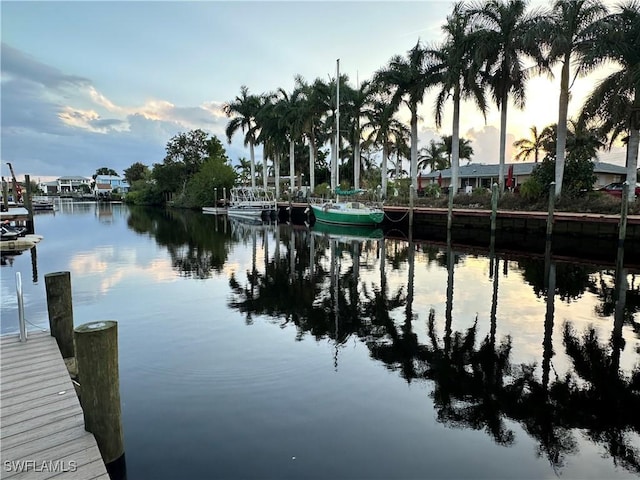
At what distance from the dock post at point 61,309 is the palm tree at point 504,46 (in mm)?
28080

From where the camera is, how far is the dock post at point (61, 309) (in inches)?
270

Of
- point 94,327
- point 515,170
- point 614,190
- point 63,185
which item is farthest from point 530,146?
point 63,185

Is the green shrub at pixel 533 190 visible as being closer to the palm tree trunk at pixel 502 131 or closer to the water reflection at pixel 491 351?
the palm tree trunk at pixel 502 131

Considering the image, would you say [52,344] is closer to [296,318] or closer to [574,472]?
[296,318]

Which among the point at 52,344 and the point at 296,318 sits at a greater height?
the point at 52,344

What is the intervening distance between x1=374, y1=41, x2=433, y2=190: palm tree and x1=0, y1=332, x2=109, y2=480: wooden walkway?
101 ft

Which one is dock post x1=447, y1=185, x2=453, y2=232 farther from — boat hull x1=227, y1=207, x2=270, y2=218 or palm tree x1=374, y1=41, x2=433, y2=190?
boat hull x1=227, y1=207, x2=270, y2=218

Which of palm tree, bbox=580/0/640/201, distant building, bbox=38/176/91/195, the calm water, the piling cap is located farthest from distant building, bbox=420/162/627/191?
distant building, bbox=38/176/91/195

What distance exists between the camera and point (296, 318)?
10719 mm

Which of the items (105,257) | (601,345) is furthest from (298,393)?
(105,257)

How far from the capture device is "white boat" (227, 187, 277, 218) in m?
46.3

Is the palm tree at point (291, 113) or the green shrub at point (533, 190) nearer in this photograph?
the green shrub at point (533, 190)

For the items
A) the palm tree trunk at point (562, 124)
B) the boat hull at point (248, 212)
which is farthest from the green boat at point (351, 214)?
the boat hull at point (248, 212)

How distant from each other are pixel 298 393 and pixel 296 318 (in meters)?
4.03
